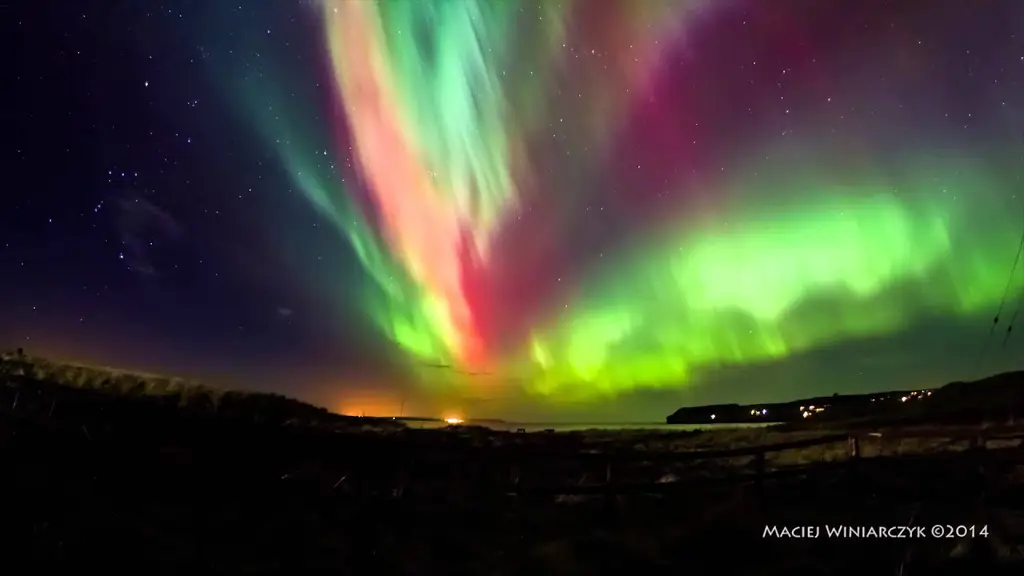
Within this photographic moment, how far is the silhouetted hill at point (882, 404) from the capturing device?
86.8 meters

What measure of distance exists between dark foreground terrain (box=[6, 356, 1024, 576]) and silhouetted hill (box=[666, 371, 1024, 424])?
72.4 m

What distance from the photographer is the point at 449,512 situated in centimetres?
1439

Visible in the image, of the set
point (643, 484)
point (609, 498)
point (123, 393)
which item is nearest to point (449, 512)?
point (609, 498)

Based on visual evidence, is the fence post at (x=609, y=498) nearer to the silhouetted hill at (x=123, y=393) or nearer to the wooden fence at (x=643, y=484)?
the wooden fence at (x=643, y=484)

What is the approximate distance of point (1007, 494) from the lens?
14.2 m

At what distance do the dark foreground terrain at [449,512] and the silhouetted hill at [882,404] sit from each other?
238 ft

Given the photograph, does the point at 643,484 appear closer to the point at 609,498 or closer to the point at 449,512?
the point at 609,498

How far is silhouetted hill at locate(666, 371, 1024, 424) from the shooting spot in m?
86.8

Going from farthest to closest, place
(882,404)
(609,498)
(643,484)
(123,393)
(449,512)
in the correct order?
1. (882,404)
2. (123,393)
3. (449,512)
4. (609,498)
5. (643,484)

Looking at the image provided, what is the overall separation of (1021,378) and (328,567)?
12510cm

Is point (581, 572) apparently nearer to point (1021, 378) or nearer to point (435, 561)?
point (435, 561)

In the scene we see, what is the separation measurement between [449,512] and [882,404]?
4264 inches

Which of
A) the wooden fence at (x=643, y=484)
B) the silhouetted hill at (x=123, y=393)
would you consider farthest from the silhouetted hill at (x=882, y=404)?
the wooden fence at (x=643, y=484)

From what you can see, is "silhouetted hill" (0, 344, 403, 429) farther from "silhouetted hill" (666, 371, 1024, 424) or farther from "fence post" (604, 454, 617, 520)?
"silhouetted hill" (666, 371, 1024, 424)
